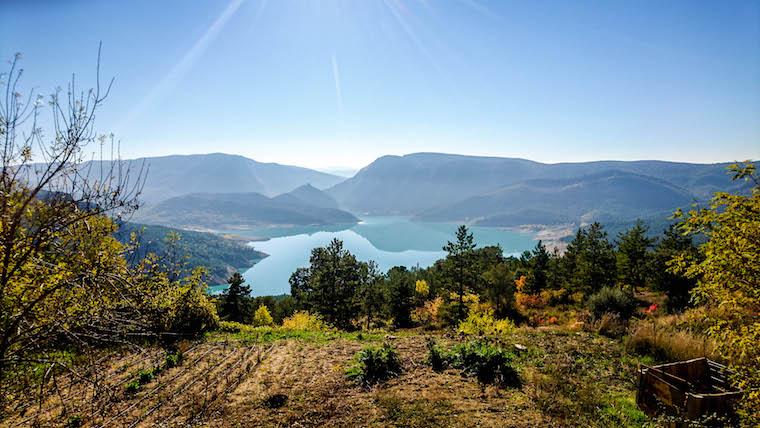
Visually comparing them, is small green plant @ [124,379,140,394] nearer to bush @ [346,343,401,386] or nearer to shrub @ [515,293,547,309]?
bush @ [346,343,401,386]

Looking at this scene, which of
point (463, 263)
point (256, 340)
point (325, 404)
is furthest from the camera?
point (463, 263)

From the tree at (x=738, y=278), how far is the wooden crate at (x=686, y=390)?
136 centimetres

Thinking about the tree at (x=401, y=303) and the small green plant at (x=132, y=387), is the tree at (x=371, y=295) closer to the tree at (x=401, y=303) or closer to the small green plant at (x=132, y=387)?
the tree at (x=401, y=303)

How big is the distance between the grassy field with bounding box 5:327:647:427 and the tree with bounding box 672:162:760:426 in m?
3.49

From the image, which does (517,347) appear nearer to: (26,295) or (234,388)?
(234,388)

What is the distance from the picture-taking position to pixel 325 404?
8.25m

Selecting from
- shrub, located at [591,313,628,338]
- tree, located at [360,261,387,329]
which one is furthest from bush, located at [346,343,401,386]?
tree, located at [360,261,387,329]

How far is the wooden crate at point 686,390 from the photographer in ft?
19.6

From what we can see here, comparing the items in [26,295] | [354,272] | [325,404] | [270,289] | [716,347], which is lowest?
[270,289]

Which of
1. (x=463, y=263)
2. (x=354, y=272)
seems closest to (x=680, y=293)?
(x=463, y=263)

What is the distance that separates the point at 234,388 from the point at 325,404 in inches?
112

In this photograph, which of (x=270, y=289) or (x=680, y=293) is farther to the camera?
(x=270, y=289)

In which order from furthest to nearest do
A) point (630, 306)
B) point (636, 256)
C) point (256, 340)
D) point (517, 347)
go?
point (636, 256) < point (630, 306) < point (256, 340) < point (517, 347)

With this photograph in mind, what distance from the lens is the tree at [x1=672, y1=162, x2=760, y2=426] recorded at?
14.3ft
